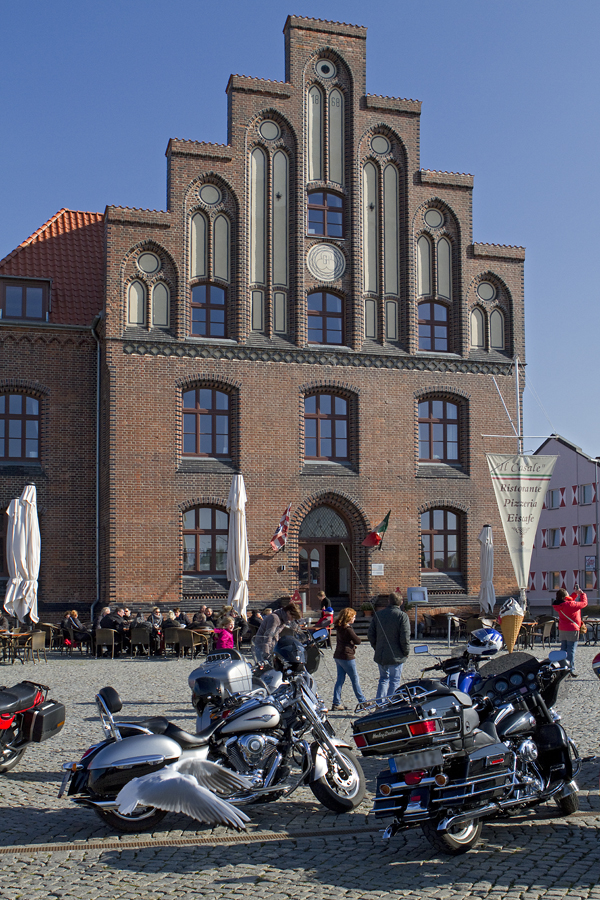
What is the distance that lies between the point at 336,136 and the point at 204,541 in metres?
12.1

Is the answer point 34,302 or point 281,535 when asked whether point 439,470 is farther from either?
point 34,302

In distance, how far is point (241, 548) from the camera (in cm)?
2045

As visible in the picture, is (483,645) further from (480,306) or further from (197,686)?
(480,306)

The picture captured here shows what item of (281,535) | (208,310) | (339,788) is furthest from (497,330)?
(339,788)

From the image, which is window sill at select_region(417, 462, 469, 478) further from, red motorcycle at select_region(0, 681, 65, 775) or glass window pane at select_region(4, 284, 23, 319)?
red motorcycle at select_region(0, 681, 65, 775)

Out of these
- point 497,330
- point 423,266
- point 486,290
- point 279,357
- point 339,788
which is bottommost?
point 339,788

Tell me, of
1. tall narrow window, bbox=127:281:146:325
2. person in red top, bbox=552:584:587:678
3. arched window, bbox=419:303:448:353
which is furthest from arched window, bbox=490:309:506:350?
person in red top, bbox=552:584:587:678

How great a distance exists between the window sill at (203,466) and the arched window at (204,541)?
3.26 feet

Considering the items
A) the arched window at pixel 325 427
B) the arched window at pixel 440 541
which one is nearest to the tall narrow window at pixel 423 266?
the arched window at pixel 325 427

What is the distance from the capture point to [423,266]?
25438mm

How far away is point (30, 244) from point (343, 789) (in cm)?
2253

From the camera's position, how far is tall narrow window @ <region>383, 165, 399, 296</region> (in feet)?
82.1

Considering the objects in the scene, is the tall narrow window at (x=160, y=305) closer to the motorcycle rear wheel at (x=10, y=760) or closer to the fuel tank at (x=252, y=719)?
the motorcycle rear wheel at (x=10, y=760)

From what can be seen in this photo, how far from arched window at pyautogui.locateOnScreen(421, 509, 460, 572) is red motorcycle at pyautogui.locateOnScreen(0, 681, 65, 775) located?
17.6m
